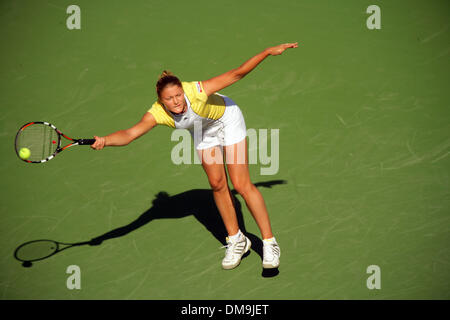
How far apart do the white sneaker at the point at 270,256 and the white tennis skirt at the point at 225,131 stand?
108cm

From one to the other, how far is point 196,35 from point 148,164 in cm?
275

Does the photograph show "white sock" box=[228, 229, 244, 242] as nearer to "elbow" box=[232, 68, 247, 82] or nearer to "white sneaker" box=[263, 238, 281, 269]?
"white sneaker" box=[263, 238, 281, 269]

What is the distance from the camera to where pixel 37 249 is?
617 cm

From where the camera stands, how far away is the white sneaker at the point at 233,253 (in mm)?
5805

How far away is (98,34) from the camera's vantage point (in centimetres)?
901

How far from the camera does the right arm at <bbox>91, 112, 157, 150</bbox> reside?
493 cm

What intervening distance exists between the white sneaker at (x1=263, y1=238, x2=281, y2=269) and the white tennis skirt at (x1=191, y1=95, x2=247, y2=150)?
3.55ft

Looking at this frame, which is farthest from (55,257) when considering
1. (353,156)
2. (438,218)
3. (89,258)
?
(438,218)

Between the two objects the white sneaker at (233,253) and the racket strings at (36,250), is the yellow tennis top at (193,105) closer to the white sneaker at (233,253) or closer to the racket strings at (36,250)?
the white sneaker at (233,253)

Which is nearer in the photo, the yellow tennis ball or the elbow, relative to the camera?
the elbow

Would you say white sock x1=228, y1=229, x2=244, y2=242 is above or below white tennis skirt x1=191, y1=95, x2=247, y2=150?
below

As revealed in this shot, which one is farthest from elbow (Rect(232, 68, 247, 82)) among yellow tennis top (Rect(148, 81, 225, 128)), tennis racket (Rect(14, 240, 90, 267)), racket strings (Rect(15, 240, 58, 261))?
racket strings (Rect(15, 240, 58, 261))

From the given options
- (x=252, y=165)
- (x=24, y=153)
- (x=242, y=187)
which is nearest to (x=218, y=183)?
(x=242, y=187)

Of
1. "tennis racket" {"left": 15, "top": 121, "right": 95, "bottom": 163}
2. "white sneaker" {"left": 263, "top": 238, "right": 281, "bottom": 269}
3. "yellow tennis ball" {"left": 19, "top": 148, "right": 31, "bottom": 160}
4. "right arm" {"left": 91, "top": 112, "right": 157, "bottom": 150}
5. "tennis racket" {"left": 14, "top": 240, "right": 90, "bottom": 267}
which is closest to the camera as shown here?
"right arm" {"left": 91, "top": 112, "right": 157, "bottom": 150}
